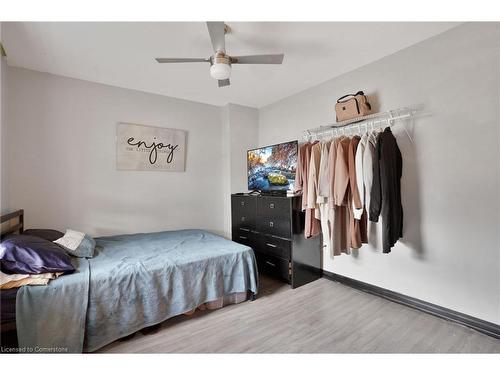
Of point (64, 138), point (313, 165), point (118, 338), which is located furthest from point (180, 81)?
point (118, 338)

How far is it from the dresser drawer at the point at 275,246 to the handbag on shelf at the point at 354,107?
4.89ft

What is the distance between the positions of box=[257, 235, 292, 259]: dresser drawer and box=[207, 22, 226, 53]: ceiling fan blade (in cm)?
196

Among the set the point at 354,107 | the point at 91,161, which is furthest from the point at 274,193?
the point at 91,161

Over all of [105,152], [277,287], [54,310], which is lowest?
[277,287]

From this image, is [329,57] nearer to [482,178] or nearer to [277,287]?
[482,178]

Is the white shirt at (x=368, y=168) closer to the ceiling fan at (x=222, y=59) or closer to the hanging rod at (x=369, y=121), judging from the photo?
the hanging rod at (x=369, y=121)

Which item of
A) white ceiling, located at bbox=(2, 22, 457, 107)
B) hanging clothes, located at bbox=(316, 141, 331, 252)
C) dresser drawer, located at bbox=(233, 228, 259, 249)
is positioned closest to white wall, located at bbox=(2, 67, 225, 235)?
white ceiling, located at bbox=(2, 22, 457, 107)

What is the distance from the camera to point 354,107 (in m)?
2.31

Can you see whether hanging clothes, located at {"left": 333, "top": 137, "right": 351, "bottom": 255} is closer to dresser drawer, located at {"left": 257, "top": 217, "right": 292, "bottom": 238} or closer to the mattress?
dresser drawer, located at {"left": 257, "top": 217, "right": 292, "bottom": 238}

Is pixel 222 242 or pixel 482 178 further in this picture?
pixel 222 242

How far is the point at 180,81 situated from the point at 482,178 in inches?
120

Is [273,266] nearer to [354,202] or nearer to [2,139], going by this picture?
[354,202]
